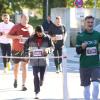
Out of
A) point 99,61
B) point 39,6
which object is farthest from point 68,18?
point 39,6

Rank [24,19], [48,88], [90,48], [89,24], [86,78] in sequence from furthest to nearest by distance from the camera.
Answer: [48,88], [24,19], [86,78], [90,48], [89,24]

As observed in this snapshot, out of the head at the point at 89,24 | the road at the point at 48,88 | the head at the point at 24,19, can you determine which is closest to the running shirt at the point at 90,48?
the head at the point at 89,24

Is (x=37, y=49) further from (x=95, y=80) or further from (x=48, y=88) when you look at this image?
(x=48, y=88)

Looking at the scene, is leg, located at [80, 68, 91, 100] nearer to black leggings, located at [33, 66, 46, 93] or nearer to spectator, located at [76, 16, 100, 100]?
spectator, located at [76, 16, 100, 100]

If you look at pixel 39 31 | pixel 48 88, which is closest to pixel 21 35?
pixel 39 31

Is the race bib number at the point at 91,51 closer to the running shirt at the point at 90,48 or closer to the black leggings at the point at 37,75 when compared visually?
the running shirt at the point at 90,48

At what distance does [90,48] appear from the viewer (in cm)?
968

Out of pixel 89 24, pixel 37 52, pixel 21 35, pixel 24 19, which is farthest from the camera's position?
pixel 21 35

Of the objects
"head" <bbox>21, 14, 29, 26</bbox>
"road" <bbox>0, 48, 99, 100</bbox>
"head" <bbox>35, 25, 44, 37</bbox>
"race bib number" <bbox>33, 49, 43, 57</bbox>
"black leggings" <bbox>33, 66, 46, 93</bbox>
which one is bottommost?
"road" <bbox>0, 48, 99, 100</bbox>

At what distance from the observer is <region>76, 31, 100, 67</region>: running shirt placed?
31.6ft

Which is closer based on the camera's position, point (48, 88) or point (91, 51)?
point (91, 51)

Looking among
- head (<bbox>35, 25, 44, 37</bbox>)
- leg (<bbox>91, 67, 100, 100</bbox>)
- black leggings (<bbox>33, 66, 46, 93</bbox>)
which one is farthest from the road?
head (<bbox>35, 25, 44, 37</bbox>)

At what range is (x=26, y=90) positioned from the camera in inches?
493

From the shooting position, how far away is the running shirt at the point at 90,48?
31.6ft
